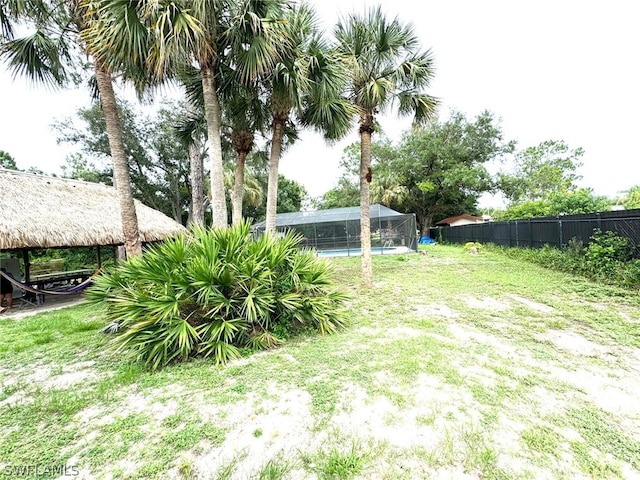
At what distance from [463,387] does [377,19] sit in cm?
724

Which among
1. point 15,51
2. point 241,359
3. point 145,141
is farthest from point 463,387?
point 145,141

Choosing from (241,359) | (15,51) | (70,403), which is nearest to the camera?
(70,403)

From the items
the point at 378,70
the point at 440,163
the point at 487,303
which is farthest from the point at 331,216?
the point at 487,303

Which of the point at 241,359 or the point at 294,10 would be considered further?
the point at 294,10

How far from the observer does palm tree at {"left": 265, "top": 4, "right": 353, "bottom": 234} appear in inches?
207

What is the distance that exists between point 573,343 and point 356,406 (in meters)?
2.91

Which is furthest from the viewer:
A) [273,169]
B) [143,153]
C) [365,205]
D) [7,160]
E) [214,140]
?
[7,160]

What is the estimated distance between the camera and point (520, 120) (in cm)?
2281

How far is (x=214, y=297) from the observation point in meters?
3.27

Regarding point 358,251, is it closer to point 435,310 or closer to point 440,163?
point 435,310

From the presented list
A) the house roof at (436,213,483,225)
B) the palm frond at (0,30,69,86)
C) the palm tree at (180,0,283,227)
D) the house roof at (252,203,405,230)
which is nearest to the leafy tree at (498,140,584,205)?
the house roof at (436,213,483,225)

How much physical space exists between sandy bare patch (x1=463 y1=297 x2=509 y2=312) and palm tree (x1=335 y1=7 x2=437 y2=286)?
7.58 feet

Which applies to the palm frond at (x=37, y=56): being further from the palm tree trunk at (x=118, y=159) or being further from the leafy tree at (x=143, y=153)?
the leafy tree at (x=143, y=153)

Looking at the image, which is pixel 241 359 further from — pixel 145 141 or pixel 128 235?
pixel 145 141
